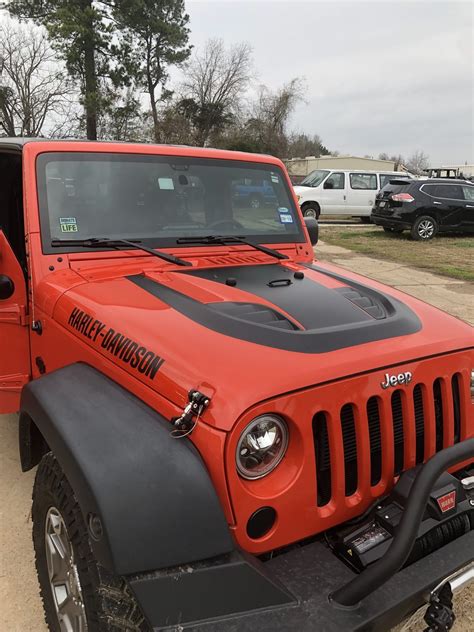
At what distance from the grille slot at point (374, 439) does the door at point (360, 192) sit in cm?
1735

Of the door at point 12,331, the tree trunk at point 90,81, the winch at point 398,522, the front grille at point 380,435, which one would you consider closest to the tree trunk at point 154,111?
the tree trunk at point 90,81

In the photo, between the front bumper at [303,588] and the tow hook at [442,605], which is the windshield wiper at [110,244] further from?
the tow hook at [442,605]

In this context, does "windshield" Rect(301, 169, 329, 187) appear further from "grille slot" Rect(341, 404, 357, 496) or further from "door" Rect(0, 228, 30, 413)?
"grille slot" Rect(341, 404, 357, 496)

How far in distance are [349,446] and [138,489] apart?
73 centimetres

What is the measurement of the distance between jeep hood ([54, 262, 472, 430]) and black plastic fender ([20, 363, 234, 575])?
0.50 feet

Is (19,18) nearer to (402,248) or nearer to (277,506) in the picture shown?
(402,248)

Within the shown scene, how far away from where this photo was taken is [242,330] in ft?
6.13

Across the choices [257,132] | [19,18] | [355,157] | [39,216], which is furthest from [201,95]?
[39,216]

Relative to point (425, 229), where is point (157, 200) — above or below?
above

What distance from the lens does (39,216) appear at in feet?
8.46

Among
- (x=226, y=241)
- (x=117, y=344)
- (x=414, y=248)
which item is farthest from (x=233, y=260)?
(x=414, y=248)

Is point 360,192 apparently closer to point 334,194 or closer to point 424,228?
point 334,194

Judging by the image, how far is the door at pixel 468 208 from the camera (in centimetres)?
1523

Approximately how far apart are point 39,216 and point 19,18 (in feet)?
91.5
